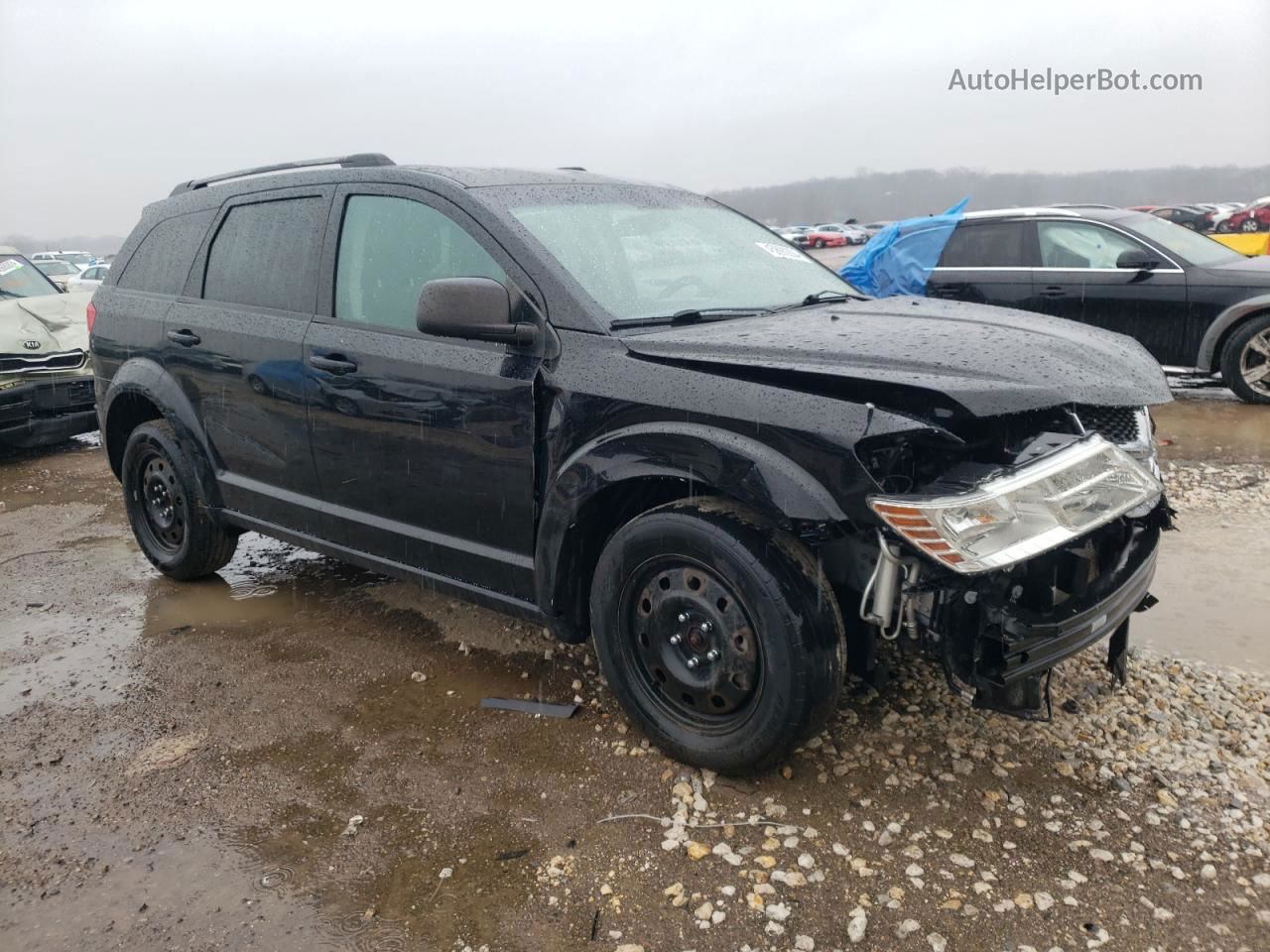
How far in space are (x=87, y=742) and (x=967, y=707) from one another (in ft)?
9.96

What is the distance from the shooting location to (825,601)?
2686mm

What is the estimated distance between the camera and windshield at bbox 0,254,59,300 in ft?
29.2

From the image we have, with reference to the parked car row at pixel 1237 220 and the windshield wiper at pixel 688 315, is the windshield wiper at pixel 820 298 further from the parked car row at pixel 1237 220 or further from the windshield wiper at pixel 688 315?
the parked car row at pixel 1237 220

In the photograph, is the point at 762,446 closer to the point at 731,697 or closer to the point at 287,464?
the point at 731,697

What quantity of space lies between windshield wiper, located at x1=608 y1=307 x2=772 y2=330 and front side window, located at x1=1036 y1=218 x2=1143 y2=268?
6118 millimetres

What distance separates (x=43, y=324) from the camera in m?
8.40

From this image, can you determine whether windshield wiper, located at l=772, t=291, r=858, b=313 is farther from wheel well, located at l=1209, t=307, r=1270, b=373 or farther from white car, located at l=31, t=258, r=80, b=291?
white car, located at l=31, t=258, r=80, b=291

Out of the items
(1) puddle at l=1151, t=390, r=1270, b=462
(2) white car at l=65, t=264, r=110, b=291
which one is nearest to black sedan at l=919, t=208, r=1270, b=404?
(1) puddle at l=1151, t=390, r=1270, b=462

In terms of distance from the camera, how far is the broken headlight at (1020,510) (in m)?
2.38

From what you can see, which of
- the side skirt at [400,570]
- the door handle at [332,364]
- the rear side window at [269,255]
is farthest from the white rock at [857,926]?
the rear side window at [269,255]

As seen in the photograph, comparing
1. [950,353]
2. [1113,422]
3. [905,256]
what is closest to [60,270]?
[905,256]

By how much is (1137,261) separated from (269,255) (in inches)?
276

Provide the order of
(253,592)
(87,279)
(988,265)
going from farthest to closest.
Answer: (87,279), (988,265), (253,592)

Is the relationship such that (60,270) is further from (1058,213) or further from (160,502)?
(1058,213)
